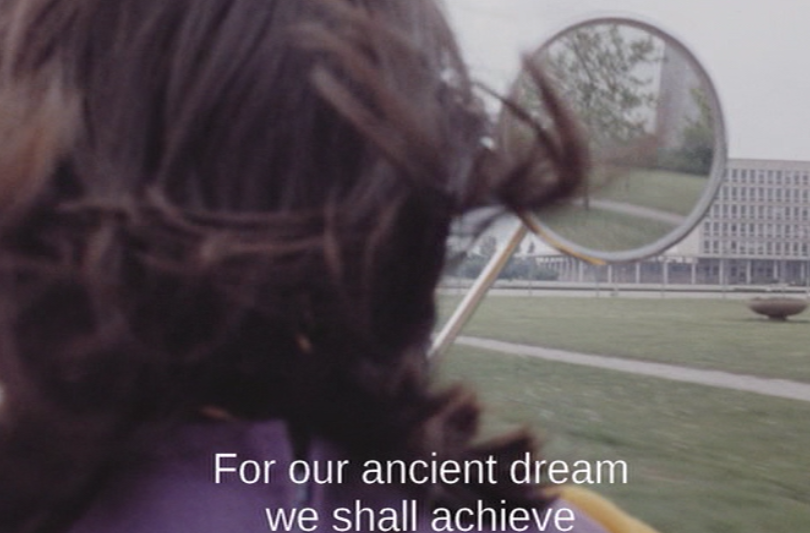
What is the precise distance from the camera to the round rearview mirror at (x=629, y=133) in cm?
99

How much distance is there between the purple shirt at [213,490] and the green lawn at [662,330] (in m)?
5.14

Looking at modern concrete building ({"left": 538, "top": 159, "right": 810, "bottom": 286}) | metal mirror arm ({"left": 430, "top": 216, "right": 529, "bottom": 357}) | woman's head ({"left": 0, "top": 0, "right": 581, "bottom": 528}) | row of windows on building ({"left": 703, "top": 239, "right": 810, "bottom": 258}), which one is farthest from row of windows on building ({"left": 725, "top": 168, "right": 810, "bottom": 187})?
woman's head ({"left": 0, "top": 0, "right": 581, "bottom": 528})

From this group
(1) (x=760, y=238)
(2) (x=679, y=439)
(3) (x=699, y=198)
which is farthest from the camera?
(1) (x=760, y=238)

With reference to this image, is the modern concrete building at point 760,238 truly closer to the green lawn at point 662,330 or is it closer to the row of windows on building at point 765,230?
the row of windows on building at point 765,230

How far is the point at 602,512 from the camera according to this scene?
0.96m

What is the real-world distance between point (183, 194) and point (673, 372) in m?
5.95

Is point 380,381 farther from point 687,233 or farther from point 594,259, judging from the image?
point 687,233

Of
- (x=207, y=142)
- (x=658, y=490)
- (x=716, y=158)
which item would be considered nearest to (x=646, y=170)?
(x=716, y=158)

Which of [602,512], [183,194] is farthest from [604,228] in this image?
[183,194]

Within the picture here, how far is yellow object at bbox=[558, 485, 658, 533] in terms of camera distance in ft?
3.10

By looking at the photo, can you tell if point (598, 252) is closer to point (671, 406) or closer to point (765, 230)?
point (671, 406)

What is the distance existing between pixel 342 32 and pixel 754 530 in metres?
3.15

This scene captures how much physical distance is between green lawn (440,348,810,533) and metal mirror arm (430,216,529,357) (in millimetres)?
1780

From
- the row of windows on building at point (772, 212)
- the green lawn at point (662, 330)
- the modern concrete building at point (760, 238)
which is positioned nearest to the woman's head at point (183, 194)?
the modern concrete building at point (760, 238)
